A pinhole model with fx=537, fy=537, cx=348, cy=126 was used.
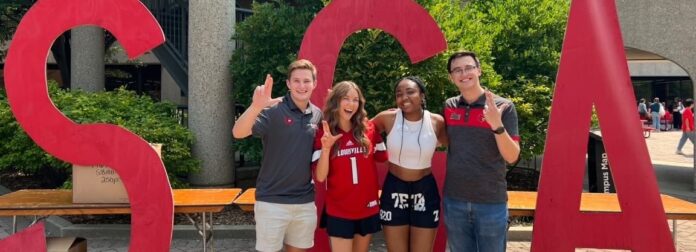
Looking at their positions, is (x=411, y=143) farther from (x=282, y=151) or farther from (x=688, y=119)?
(x=688, y=119)

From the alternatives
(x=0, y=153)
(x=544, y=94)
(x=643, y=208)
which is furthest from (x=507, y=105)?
(x=0, y=153)

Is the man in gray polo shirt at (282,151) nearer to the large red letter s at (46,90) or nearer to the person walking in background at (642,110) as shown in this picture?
the large red letter s at (46,90)

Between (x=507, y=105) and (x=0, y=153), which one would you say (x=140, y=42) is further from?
(x=0, y=153)

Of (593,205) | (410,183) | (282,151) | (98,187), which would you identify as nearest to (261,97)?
(282,151)

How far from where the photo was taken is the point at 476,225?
331cm

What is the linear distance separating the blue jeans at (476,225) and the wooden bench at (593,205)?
1296mm

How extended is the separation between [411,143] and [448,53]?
3.55 m

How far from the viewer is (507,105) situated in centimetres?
323

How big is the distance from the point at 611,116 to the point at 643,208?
67 cm

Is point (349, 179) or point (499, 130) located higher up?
point (499, 130)

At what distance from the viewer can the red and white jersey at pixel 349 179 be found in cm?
332

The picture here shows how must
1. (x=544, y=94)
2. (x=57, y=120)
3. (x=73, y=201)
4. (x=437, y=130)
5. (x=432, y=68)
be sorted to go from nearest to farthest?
(x=437, y=130) → (x=57, y=120) → (x=73, y=201) → (x=432, y=68) → (x=544, y=94)

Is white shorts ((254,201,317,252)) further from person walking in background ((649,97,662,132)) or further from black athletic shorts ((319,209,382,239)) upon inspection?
person walking in background ((649,97,662,132))

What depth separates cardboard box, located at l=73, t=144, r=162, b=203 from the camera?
14.5ft
